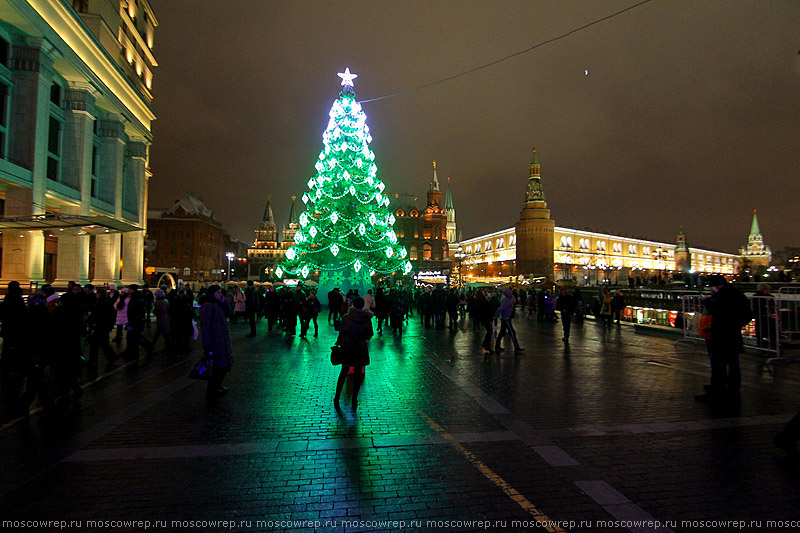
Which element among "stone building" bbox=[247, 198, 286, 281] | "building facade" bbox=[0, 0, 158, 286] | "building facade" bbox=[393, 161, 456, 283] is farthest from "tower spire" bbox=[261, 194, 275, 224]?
"building facade" bbox=[0, 0, 158, 286]

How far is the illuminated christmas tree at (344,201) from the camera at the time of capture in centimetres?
2781

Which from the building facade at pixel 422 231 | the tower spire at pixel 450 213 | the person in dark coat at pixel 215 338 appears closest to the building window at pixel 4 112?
the person in dark coat at pixel 215 338

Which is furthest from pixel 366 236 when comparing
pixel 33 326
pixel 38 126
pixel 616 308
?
pixel 33 326

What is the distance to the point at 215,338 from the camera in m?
6.97

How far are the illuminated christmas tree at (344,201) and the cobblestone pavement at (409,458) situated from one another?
779 inches

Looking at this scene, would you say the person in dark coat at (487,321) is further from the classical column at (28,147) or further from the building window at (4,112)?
the building window at (4,112)

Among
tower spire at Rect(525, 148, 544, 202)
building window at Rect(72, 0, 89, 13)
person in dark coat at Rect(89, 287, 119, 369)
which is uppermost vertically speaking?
tower spire at Rect(525, 148, 544, 202)

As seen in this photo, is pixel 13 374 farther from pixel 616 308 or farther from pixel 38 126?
pixel 616 308

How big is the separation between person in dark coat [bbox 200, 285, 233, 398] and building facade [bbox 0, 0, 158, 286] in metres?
10.3

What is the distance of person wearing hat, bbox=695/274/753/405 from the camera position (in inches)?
266

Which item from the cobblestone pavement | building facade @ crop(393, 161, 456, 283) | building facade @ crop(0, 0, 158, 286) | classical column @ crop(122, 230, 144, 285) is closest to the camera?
the cobblestone pavement

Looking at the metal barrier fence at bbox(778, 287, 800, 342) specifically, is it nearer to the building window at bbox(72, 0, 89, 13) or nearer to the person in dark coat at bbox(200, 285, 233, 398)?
the person in dark coat at bbox(200, 285, 233, 398)

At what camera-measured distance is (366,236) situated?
1114 inches

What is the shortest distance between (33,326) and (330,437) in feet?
14.7
